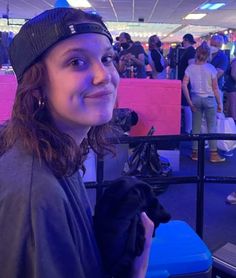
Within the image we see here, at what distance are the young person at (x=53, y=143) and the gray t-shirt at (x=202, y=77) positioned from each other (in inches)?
147

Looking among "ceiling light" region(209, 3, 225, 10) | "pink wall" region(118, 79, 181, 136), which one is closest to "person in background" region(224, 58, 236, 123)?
"pink wall" region(118, 79, 181, 136)

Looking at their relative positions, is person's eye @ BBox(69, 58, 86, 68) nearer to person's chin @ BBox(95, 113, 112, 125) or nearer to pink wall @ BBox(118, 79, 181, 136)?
person's chin @ BBox(95, 113, 112, 125)

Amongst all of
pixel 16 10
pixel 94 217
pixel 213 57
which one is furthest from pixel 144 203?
pixel 16 10

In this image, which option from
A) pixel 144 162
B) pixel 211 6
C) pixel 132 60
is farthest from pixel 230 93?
pixel 211 6

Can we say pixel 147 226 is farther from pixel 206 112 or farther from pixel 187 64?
pixel 187 64

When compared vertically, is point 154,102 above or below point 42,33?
below

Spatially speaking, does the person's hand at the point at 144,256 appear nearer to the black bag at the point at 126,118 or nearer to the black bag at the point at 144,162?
the black bag at the point at 144,162

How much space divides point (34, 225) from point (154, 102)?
11.0 feet

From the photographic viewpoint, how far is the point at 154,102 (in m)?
3.96

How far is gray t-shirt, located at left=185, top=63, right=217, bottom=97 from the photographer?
4.48m

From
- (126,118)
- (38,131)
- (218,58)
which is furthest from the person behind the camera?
(218,58)

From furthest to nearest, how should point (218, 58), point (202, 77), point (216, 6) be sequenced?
1. point (216, 6)
2. point (218, 58)
3. point (202, 77)

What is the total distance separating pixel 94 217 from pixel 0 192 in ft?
1.04

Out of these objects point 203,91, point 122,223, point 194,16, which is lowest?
point 122,223
